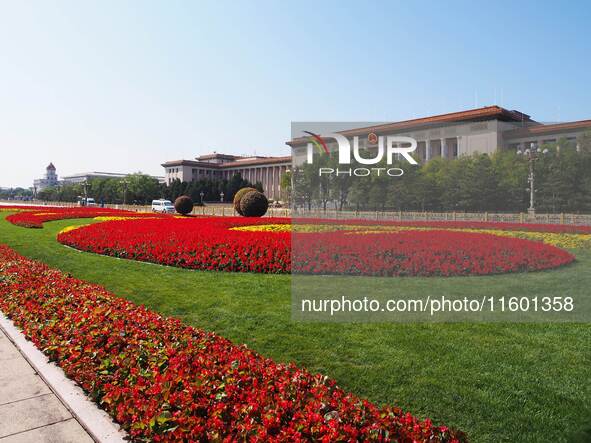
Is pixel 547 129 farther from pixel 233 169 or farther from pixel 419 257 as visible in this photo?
pixel 233 169

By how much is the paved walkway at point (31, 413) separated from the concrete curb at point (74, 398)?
0.04 meters

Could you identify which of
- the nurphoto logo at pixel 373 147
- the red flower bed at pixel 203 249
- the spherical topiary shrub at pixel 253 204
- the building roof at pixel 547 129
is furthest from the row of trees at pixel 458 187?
the building roof at pixel 547 129

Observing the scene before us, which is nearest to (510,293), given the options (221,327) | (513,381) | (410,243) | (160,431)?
(410,243)

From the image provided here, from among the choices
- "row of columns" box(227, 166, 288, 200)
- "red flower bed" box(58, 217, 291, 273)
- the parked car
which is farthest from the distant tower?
"red flower bed" box(58, 217, 291, 273)

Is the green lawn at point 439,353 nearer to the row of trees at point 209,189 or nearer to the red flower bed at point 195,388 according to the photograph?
the red flower bed at point 195,388

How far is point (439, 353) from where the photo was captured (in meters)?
4.05

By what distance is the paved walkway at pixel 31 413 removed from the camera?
2830 mm

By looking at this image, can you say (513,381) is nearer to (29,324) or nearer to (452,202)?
(29,324)

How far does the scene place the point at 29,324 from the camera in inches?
193

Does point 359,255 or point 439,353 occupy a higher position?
point 359,255

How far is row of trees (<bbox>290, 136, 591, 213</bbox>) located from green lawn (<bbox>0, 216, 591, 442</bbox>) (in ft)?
15.3

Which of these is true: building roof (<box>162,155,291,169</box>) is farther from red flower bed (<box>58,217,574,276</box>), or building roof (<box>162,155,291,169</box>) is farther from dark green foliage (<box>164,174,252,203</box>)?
red flower bed (<box>58,217,574,276</box>)

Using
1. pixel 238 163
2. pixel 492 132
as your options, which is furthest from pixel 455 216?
pixel 238 163

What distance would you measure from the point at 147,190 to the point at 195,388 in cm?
8468
